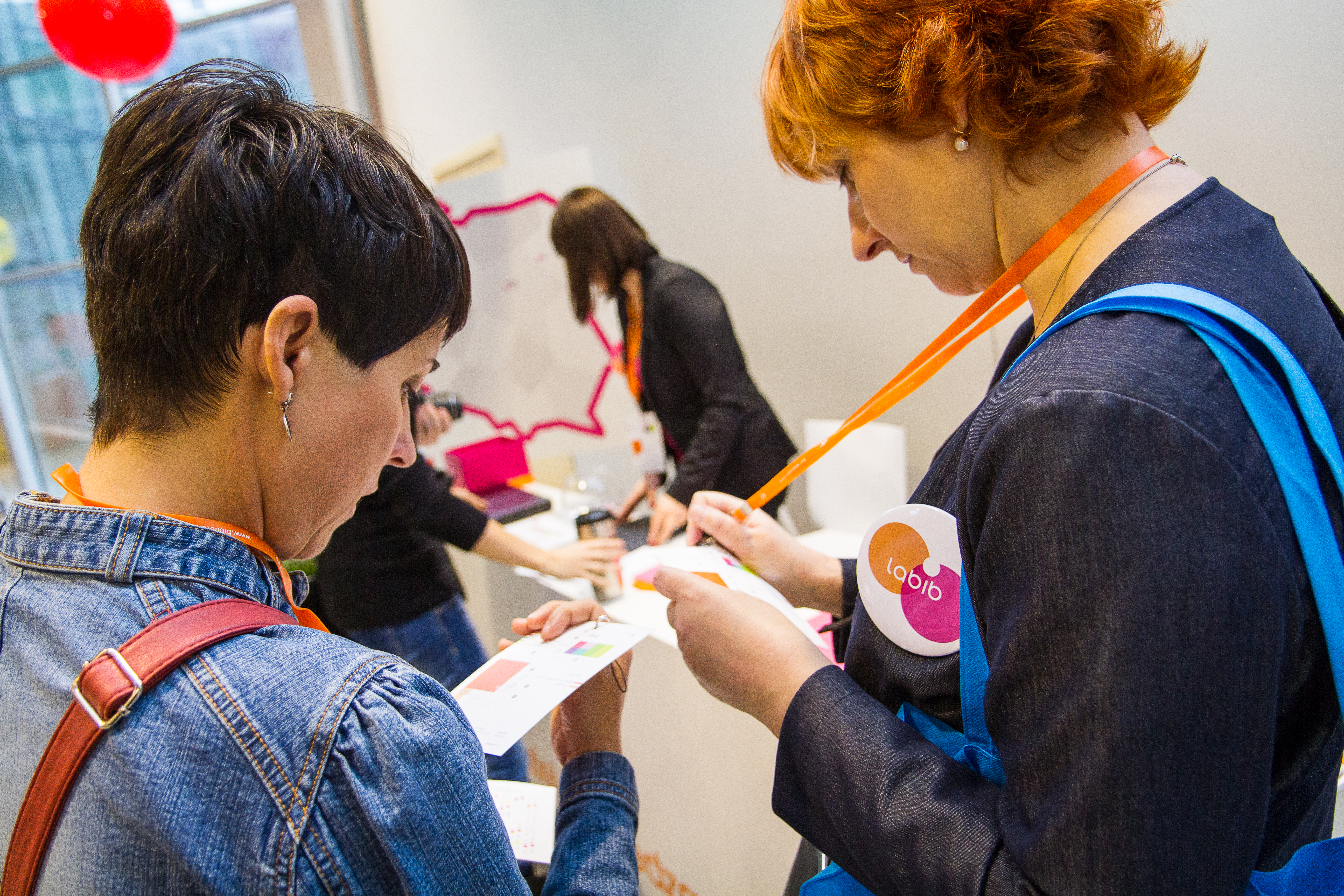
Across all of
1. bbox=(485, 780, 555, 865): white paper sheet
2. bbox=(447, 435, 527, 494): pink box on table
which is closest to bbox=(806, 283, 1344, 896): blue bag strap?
bbox=(485, 780, 555, 865): white paper sheet

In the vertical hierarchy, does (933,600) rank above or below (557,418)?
above

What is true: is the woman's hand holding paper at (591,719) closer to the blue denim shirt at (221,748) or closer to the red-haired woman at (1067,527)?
the red-haired woman at (1067,527)

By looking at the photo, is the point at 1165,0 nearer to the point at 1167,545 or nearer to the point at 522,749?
the point at 1167,545

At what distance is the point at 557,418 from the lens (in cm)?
390

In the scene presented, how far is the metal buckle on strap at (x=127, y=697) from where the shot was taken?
0.49m

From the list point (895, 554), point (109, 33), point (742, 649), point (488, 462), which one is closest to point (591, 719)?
point (742, 649)

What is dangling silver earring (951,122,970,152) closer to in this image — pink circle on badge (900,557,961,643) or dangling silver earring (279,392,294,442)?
pink circle on badge (900,557,961,643)

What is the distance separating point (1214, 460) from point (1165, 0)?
473 mm

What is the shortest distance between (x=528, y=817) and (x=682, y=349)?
5.83 feet

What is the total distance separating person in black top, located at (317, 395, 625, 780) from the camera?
204 centimetres

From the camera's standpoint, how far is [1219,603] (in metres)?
0.48

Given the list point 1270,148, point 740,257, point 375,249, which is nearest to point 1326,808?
point 375,249

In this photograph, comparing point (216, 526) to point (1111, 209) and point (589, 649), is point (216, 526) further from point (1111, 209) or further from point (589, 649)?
point (1111, 209)

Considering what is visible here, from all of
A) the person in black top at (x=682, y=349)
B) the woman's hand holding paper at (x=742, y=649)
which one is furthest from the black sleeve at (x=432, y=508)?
the woman's hand holding paper at (x=742, y=649)
